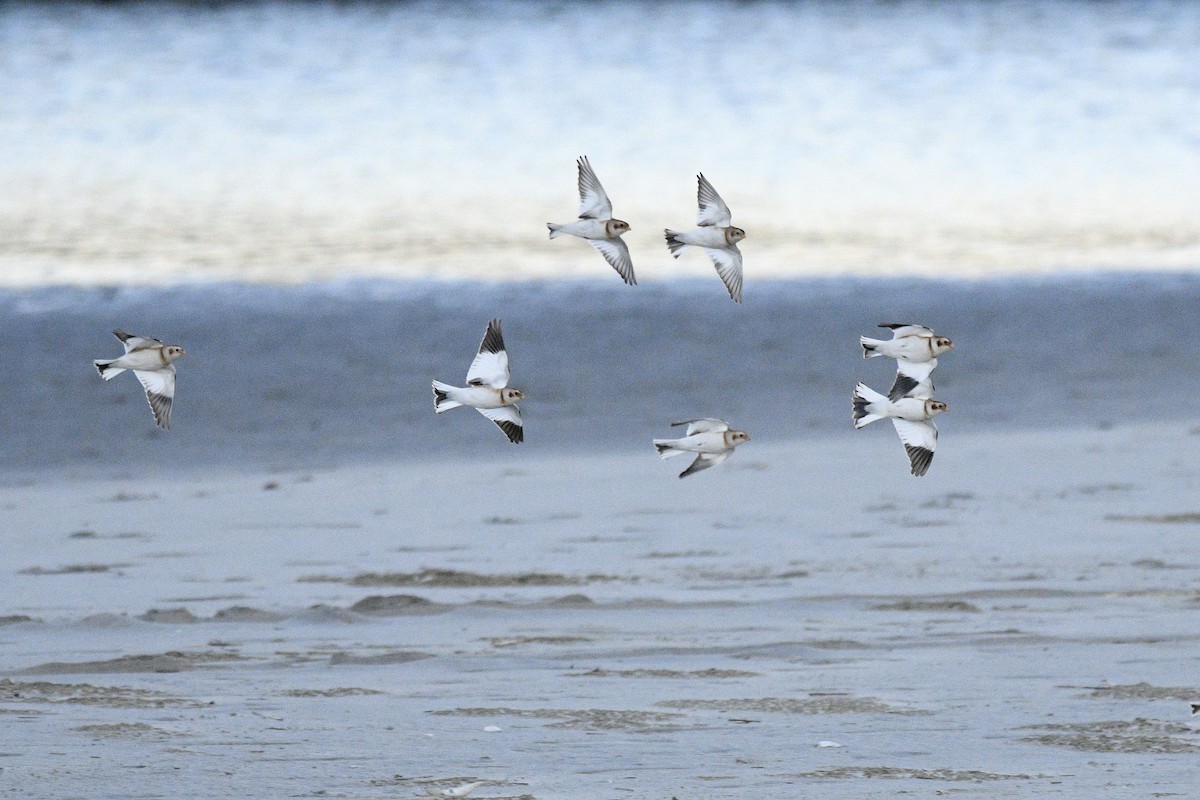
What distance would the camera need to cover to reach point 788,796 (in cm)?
737

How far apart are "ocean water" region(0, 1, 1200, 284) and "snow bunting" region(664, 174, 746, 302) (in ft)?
43.7

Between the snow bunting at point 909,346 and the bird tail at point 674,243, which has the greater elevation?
the bird tail at point 674,243

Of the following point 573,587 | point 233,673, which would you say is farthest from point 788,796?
point 573,587

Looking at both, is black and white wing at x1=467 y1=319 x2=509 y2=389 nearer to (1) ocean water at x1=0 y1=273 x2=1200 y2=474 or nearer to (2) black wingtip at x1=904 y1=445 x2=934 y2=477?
(2) black wingtip at x1=904 y1=445 x2=934 y2=477

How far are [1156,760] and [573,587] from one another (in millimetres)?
3867

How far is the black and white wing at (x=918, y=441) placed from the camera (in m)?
6.42

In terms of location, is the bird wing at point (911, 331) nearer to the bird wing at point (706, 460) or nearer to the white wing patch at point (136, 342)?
the bird wing at point (706, 460)

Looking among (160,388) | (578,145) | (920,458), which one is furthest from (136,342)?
(578,145)

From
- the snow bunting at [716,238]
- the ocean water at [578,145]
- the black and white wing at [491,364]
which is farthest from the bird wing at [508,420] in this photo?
the ocean water at [578,145]

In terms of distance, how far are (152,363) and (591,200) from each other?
1475mm

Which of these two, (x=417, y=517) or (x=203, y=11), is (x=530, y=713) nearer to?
(x=417, y=517)

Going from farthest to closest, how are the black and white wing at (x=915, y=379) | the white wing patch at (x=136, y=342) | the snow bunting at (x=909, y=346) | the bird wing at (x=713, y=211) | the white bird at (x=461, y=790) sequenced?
the white bird at (x=461, y=790), the bird wing at (x=713, y=211), the black and white wing at (x=915, y=379), the snow bunting at (x=909, y=346), the white wing patch at (x=136, y=342)

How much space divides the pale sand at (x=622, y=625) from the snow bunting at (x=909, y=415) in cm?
145

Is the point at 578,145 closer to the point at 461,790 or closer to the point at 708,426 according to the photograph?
the point at 461,790
